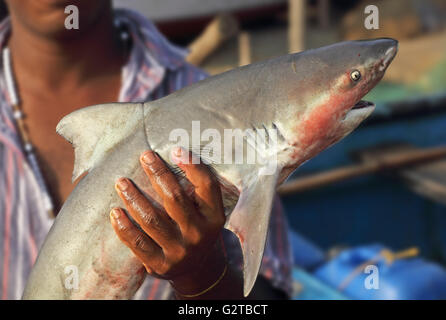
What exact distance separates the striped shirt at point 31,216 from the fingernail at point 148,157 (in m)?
0.64

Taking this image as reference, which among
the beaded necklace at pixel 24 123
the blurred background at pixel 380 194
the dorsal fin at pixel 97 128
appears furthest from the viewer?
the blurred background at pixel 380 194

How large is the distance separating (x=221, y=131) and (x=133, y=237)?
12.0 inches

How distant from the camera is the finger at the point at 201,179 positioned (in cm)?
123

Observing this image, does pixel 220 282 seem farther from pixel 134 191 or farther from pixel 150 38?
pixel 150 38

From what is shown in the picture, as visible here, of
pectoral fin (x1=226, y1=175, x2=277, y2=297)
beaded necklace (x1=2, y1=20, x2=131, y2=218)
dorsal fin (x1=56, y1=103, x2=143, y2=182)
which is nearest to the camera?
pectoral fin (x1=226, y1=175, x2=277, y2=297)

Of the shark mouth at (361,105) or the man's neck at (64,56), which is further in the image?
the man's neck at (64,56)

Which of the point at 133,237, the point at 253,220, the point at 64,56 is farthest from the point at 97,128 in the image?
the point at 64,56

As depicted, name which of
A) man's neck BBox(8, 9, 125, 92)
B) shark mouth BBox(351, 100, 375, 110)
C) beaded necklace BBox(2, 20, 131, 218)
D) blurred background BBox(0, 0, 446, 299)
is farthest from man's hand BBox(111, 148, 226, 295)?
blurred background BBox(0, 0, 446, 299)

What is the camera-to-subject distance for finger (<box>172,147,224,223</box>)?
123 centimetres

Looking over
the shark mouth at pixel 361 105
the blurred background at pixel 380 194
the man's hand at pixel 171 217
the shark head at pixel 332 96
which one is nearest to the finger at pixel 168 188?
the man's hand at pixel 171 217

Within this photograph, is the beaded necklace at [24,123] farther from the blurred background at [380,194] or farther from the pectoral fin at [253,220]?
the pectoral fin at [253,220]

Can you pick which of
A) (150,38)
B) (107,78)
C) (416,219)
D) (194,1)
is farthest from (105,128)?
(194,1)

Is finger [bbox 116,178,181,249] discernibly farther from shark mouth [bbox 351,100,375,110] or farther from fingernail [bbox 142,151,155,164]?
shark mouth [bbox 351,100,375,110]

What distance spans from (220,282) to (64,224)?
0.44 m
